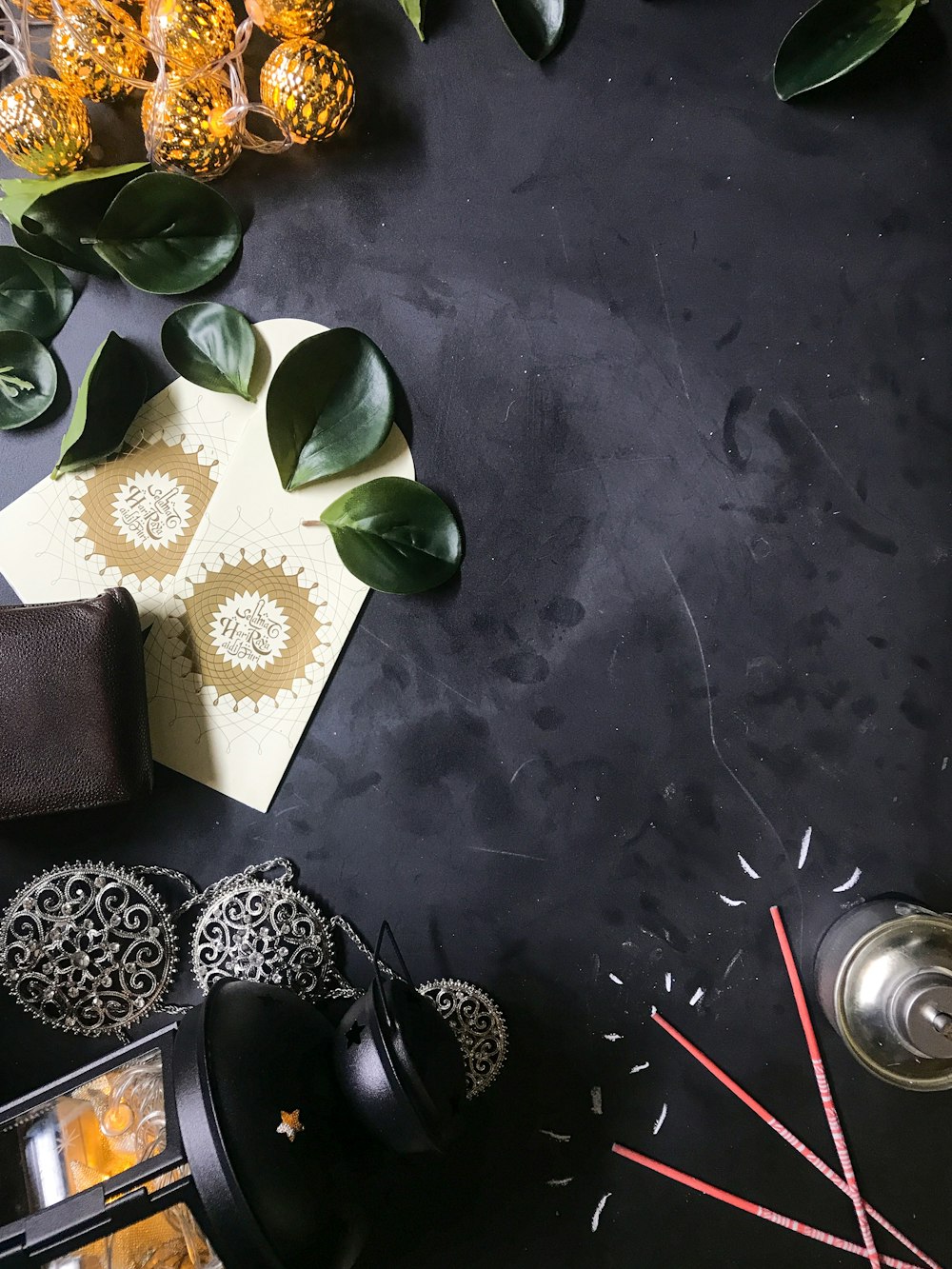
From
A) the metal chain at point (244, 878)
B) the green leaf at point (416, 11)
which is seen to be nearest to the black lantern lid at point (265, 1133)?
the metal chain at point (244, 878)

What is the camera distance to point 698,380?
0.78 meters

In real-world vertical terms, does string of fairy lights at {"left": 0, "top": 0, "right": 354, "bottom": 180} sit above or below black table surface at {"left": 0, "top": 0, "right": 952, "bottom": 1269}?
above

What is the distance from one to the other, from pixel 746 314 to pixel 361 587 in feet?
1.35

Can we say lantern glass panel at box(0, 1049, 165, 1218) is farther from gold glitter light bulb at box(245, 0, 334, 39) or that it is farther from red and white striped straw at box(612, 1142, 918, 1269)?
gold glitter light bulb at box(245, 0, 334, 39)

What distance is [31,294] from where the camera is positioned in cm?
79

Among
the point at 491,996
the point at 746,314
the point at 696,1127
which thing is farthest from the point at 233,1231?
the point at 746,314

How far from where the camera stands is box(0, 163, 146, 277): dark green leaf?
75 cm

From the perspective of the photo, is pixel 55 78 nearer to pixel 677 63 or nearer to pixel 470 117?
pixel 470 117

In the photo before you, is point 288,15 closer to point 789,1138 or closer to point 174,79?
point 174,79

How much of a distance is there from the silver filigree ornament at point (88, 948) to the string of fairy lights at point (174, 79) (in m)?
0.61

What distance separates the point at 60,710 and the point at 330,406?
336 millimetres

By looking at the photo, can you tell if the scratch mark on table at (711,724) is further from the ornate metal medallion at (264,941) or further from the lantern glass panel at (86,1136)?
the lantern glass panel at (86,1136)

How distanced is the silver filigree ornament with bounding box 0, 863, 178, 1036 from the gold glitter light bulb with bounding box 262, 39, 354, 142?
65 cm

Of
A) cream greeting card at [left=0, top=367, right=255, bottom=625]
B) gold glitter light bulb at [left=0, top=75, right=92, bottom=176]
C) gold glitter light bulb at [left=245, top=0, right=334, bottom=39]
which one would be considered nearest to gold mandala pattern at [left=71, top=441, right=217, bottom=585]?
cream greeting card at [left=0, top=367, right=255, bottom=625]
